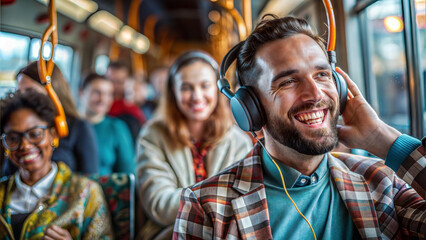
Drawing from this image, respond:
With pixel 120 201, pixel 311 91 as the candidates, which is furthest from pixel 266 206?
pixel 120 201

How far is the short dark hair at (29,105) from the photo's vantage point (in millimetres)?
1524

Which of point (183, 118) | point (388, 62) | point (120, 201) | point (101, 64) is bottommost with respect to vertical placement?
point (120, 201)

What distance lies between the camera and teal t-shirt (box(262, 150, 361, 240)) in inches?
46.3

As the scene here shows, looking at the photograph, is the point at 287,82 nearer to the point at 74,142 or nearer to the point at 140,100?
the point at 74,142

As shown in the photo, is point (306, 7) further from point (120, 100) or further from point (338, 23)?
point (120, 100)

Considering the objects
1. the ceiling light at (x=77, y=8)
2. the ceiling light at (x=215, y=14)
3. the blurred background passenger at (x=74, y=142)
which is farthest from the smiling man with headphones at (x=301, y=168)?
the ceiling light at (x=215, y=14)

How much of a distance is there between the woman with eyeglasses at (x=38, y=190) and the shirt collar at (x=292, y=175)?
0.91 meters

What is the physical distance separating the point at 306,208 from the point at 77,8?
14.9ft

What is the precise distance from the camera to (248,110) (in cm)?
116

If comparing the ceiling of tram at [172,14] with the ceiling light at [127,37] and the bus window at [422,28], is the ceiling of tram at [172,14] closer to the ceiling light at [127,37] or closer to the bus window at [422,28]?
the ceiling light at [127,37]

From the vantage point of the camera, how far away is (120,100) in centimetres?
425

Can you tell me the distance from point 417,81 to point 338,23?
1.63 ft

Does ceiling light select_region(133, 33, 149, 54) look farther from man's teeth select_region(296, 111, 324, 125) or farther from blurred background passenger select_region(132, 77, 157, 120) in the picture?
man's teeth select_region(296, 111, 324, 125)

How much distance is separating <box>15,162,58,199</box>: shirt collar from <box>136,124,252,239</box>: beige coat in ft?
1.62
